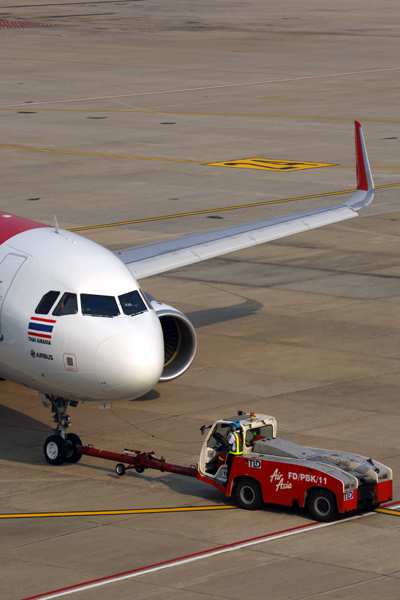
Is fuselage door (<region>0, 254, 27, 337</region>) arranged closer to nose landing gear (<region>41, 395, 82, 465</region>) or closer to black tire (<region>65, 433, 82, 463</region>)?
nose landing gear (<region>41, 395, 82, 465</region>)

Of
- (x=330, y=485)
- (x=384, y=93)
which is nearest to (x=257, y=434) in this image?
(x=330, y=485)

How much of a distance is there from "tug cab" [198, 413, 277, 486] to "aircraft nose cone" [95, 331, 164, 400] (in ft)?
5.28

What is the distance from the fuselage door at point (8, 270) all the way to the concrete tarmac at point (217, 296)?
3.57 meters

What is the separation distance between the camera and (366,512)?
19188mm

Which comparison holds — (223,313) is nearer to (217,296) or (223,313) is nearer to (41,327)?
(217,296)

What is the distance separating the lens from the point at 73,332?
20.7 m

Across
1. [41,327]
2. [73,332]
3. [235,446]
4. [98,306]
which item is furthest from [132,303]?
[235,446]

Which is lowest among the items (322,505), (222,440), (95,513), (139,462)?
(95,513)

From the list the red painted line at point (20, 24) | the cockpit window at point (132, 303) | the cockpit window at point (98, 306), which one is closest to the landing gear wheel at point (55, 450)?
the cockpit window at point (98, 306)

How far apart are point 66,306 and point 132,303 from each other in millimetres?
1332

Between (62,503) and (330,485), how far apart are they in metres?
5.10

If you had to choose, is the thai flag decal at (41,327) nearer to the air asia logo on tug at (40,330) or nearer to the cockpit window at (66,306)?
the air asia logo on tug at (40,330)

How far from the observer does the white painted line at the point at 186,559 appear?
635 inches

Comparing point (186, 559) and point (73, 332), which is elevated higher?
point (73, 332)
